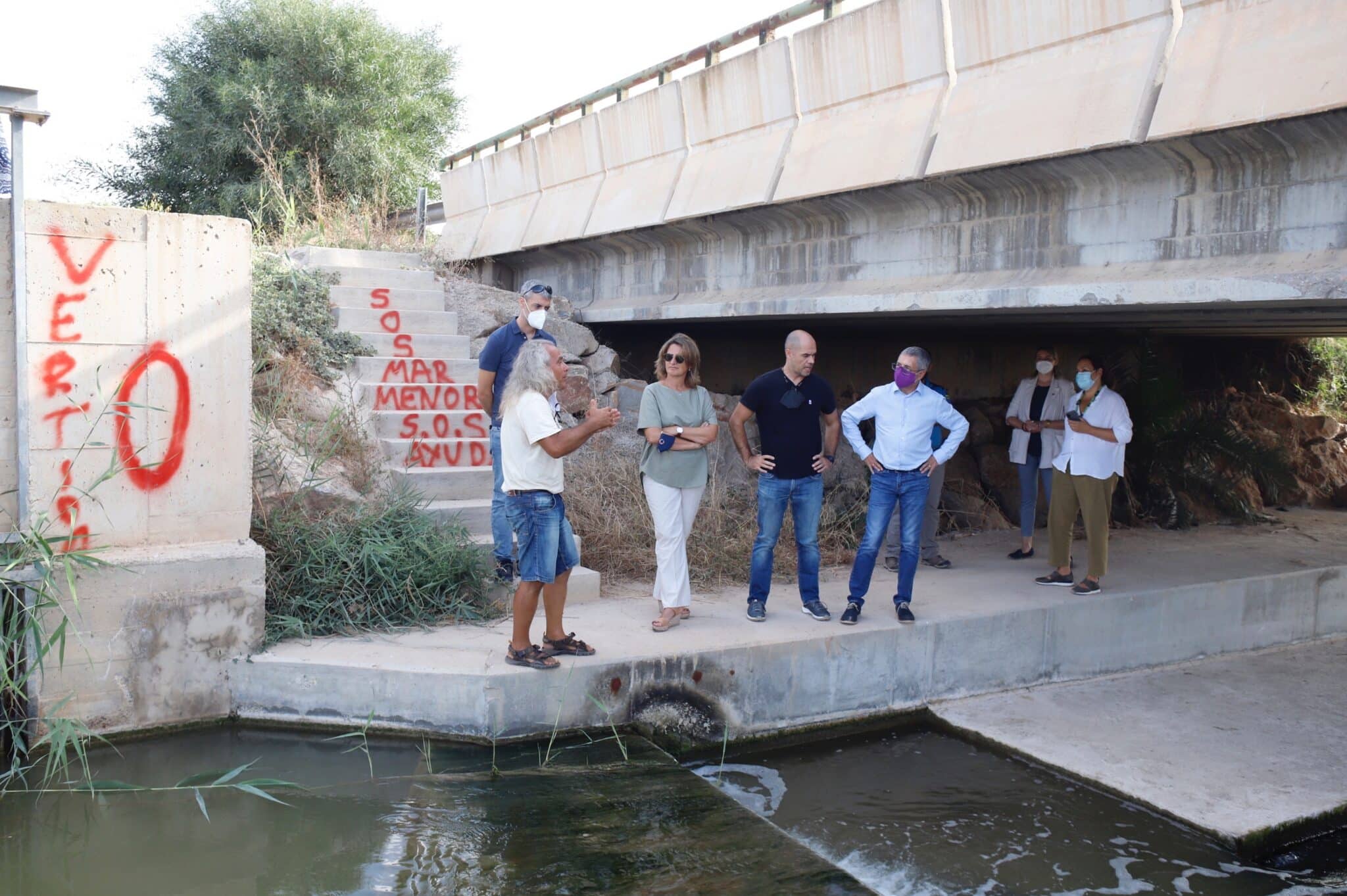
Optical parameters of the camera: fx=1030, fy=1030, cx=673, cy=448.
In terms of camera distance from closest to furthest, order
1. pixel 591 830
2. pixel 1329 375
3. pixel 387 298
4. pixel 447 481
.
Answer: pixel 591 830
pixel 447 481
pixel 387 298
pixel 1329 375

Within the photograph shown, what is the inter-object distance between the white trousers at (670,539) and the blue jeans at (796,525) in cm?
53

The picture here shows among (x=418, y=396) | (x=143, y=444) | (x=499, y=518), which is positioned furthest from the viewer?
(x=418, y=396)

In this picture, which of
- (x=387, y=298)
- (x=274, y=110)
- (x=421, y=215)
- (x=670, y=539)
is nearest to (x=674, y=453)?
(x=670, y=539)

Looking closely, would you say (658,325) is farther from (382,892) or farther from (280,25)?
(280,25)

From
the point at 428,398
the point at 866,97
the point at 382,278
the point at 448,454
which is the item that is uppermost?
the point at 866,97

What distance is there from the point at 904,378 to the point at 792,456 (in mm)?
935

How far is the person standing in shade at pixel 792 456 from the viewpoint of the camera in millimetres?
6730

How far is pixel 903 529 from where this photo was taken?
269 inches

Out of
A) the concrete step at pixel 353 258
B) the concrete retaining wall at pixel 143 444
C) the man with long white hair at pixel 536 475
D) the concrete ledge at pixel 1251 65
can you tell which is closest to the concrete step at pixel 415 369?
the concrete step at pixel 353 258

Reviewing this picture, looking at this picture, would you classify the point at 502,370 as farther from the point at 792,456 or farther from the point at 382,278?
the point at 382,278

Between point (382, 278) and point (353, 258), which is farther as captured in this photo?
point (353, 258)

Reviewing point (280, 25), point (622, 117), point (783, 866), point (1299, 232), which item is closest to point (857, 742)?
point (783, 866)

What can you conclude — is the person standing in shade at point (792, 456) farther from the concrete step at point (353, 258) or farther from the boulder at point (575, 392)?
the concrete step at point (353, 258)

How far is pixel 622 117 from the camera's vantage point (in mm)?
Answer: 10461
